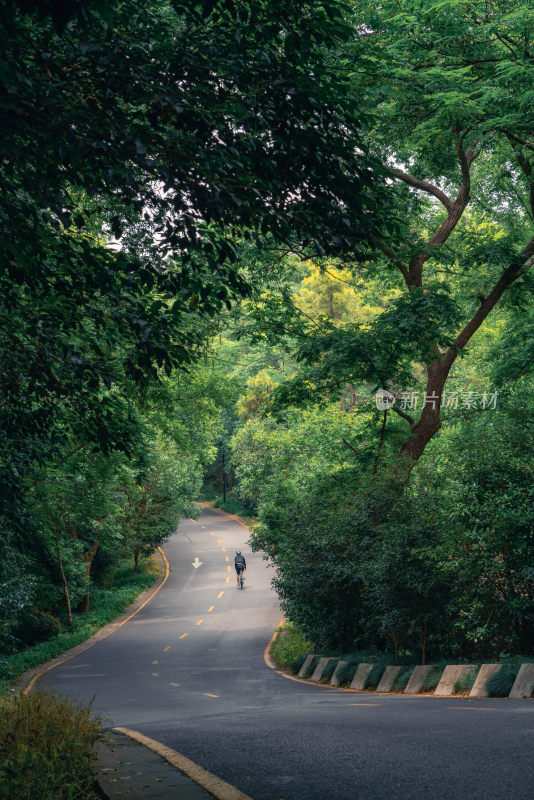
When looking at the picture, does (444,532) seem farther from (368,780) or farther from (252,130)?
(252,130)

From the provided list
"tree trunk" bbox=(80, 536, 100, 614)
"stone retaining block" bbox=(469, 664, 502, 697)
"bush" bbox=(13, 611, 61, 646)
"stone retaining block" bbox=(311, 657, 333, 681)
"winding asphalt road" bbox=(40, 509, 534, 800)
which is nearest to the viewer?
"winding asphalt road" bbox=(40, 509, 534, 800)

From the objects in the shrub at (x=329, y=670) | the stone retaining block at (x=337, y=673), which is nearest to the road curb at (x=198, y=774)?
the stone retaining block at (x=337, y=673)

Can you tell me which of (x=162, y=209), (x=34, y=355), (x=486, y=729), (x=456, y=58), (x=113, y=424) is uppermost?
(x=456, y=58)

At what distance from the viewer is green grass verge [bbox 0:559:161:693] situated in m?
22.5

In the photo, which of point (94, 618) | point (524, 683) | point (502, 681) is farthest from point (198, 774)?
point (94, 618)

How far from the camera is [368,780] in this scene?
5.23m

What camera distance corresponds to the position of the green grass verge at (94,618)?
73.8 ft

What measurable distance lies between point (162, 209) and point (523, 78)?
27.6ft

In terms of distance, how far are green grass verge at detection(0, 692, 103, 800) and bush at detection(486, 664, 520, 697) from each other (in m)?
5.92

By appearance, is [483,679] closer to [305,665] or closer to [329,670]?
[329,670]

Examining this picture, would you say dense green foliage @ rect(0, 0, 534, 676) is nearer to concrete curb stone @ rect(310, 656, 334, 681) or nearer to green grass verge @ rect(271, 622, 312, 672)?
concrete curb stone @ rect(310, 656, 334, 681)

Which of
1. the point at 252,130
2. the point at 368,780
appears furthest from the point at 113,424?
the point at 368,780

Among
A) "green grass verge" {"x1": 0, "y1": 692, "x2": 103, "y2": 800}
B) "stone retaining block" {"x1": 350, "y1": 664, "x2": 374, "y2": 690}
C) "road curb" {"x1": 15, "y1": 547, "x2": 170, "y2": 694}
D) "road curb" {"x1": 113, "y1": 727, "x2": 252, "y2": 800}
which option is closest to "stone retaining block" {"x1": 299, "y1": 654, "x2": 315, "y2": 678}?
"stone retaining block" {"x1": 350, "y1": 664, "x2": 374, "y2": 690}

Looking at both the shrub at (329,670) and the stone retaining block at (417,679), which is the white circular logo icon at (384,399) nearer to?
the stone retaining block at (417,679)
